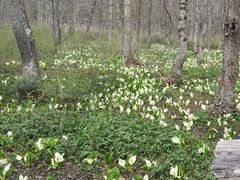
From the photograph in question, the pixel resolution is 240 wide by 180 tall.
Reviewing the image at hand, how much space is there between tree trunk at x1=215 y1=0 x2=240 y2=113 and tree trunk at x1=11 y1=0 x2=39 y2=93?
4.51m

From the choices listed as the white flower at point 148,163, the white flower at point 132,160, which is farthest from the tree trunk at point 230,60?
the white flower at point 132,160

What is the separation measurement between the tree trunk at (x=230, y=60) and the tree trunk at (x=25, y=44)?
451cm

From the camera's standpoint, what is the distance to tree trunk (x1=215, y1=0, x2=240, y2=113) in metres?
8.36

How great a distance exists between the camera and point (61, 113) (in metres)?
7.71

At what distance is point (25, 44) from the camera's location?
10.1 m

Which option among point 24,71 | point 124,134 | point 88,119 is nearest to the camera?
point 124,134

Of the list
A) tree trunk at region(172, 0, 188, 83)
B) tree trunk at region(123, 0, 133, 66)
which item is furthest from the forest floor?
tree trunk at region(123, 0, 133, 66)

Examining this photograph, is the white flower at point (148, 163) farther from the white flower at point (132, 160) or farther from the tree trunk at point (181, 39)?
the tree trunk at point (181, 39)

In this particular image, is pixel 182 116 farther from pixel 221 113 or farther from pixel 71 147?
pixel 71 147

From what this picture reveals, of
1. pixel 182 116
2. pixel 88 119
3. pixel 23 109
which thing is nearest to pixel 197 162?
pixel 88 119

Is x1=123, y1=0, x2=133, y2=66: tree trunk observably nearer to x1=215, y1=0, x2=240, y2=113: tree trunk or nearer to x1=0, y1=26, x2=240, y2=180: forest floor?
x1=0, y1=26, x2=240, y2=180: forest floor

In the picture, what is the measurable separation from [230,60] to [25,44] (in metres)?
5.06

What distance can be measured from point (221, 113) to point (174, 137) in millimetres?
2830

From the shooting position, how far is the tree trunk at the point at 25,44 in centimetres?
988
